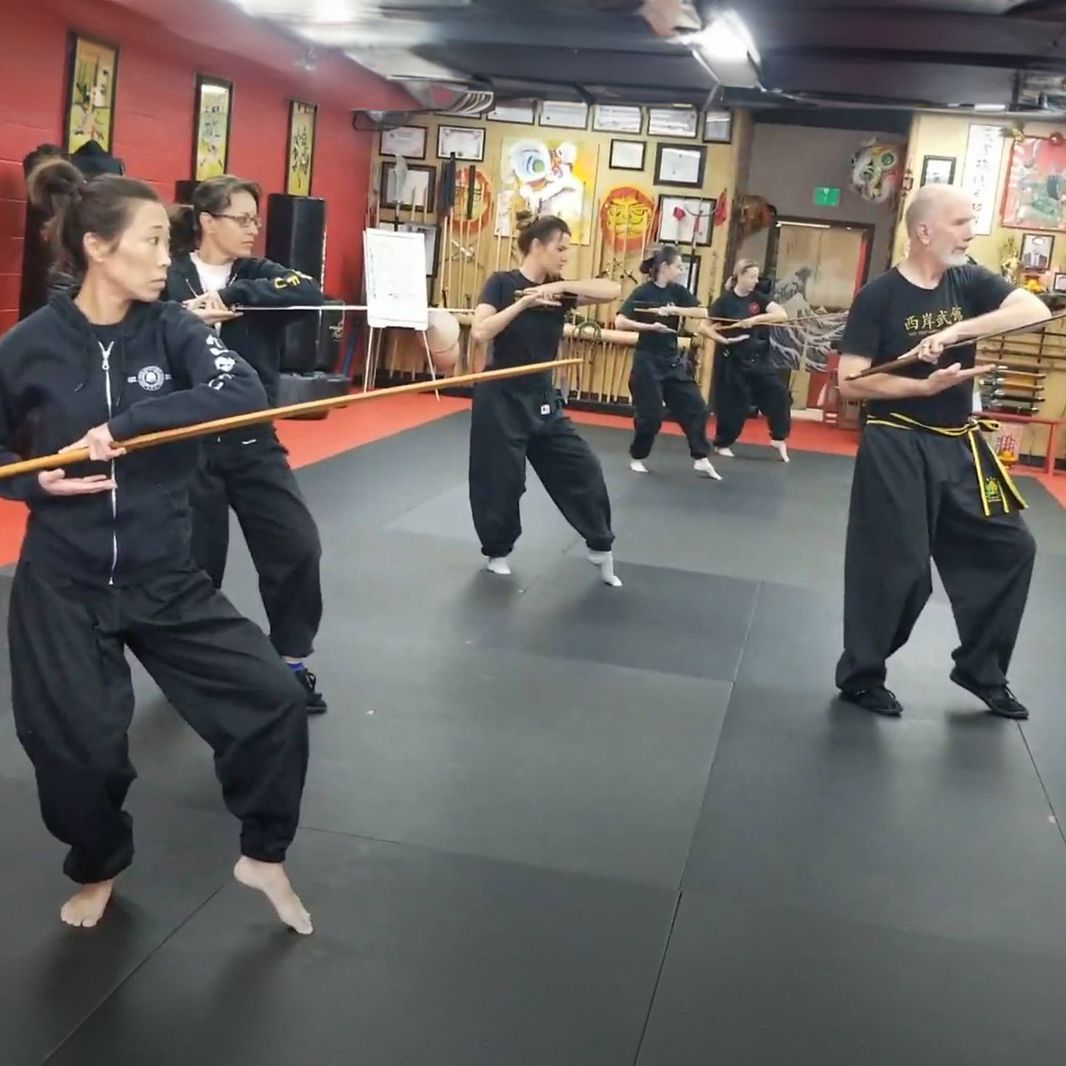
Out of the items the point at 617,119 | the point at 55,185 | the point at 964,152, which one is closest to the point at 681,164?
the point at 617,119

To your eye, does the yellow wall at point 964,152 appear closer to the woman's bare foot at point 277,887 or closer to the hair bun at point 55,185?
the hair bun at point 55,185

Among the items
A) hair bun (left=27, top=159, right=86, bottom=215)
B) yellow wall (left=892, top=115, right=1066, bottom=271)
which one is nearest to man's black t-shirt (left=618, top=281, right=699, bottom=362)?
yellow wall (left=892, top=115, right=1066, bottom=271)

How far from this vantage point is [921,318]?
11.3 feet

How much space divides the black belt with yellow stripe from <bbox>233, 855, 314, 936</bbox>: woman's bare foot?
6.78 feet

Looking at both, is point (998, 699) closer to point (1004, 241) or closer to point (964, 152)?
point (1004, 241)

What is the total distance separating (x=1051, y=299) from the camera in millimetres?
8609

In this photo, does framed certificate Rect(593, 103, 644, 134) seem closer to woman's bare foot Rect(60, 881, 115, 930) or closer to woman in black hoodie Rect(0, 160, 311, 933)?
woman in black hoodie Rect(0, 160, 311, 933)

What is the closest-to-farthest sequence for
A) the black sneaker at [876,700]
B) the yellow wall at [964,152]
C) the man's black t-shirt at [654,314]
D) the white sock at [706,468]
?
the black sneaker at [876,700] → the man's black t-shirt at [654,314] → the white sock at [706,468] → the yellow wall at [964,152]

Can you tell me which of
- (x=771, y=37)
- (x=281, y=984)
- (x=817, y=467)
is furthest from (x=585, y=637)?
(x=817, y=467)

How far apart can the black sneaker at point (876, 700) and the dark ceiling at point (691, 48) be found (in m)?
3.07

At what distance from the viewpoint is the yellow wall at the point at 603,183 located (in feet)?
32.4

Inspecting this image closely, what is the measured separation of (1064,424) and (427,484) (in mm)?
4695

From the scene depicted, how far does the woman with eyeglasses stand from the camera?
3025mm

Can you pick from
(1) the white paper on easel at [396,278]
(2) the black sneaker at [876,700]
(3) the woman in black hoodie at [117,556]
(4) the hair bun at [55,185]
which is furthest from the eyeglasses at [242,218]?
(1) the white paper on easel at [396,278]
